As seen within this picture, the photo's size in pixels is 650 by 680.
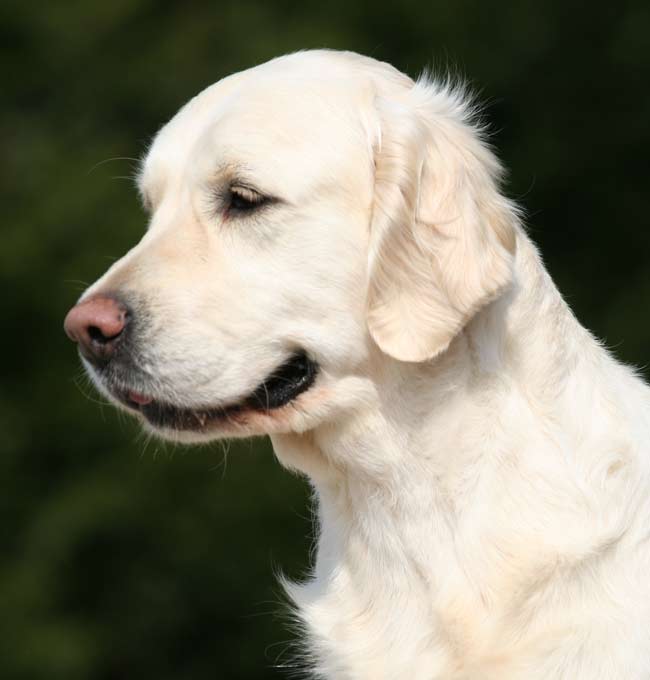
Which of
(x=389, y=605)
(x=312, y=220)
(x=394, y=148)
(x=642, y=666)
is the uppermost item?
(x=394, y=148)

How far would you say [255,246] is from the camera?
132 inches

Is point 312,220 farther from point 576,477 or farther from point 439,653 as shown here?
point 439,653

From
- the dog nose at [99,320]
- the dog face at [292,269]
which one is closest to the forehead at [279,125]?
the dog face at [292,269]

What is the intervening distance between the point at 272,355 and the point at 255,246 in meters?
0.29

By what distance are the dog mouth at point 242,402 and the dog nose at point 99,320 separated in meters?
0.17

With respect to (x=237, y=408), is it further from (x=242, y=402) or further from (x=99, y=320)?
(x=99, y=320)

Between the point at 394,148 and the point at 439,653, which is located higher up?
the point at 394,148

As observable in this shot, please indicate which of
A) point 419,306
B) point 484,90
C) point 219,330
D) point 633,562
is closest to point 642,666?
point 633,562

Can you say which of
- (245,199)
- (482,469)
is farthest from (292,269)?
(482,469)

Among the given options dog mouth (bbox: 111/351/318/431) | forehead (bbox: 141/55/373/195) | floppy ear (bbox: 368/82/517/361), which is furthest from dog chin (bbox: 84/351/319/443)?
forehead (bbox: 141/55/373/195)

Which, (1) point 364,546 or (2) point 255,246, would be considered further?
(1) point 364,546

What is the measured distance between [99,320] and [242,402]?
1.39 ft

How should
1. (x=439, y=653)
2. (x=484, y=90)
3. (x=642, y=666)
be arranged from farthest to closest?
(x=484, y=90)
(x=439, y=653)
(x=642, y=666)

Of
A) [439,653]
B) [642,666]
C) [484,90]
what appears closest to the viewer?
[642,666]
